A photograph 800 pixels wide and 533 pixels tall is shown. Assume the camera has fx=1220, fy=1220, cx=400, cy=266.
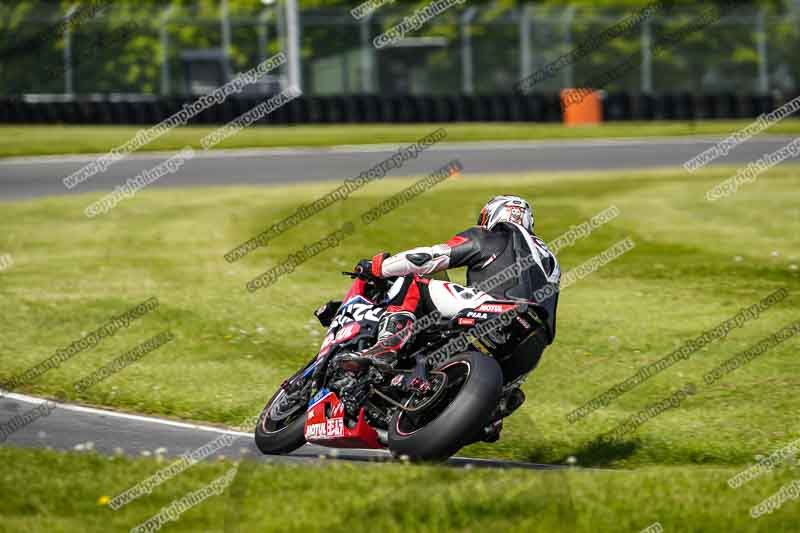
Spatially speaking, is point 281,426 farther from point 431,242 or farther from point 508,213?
point 431,242

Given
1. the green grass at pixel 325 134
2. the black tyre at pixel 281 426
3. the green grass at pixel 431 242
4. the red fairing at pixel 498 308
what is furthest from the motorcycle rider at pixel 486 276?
the green grass at pixel 325 134

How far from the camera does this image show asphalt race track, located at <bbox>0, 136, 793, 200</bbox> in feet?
85.4

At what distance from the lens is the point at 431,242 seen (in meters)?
18.7

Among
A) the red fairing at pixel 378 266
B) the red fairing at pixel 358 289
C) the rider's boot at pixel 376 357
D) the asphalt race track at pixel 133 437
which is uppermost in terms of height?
the red fairing at pixel 378 266

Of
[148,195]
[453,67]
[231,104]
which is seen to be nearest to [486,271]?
[148,195]

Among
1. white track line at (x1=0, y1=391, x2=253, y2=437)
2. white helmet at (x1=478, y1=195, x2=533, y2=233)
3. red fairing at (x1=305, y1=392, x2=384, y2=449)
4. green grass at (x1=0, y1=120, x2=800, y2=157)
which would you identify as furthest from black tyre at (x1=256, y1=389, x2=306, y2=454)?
green grass at (x1=0, y1=120, x2=800, y2=157)

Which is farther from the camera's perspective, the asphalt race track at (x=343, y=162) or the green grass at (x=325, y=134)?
the green grass at (x=325, y=134)

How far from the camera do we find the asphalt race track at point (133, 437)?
28.5 feet

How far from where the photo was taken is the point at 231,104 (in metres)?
36.3

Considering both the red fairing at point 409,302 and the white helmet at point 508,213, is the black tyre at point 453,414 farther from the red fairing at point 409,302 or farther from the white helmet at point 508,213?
the white helmet at point 508,213

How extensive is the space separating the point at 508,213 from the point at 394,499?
2.47 meters

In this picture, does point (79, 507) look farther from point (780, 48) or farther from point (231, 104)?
point (780, 48)

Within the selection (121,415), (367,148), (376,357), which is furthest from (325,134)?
(376,357)

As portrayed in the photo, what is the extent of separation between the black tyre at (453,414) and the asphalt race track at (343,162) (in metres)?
17.6
